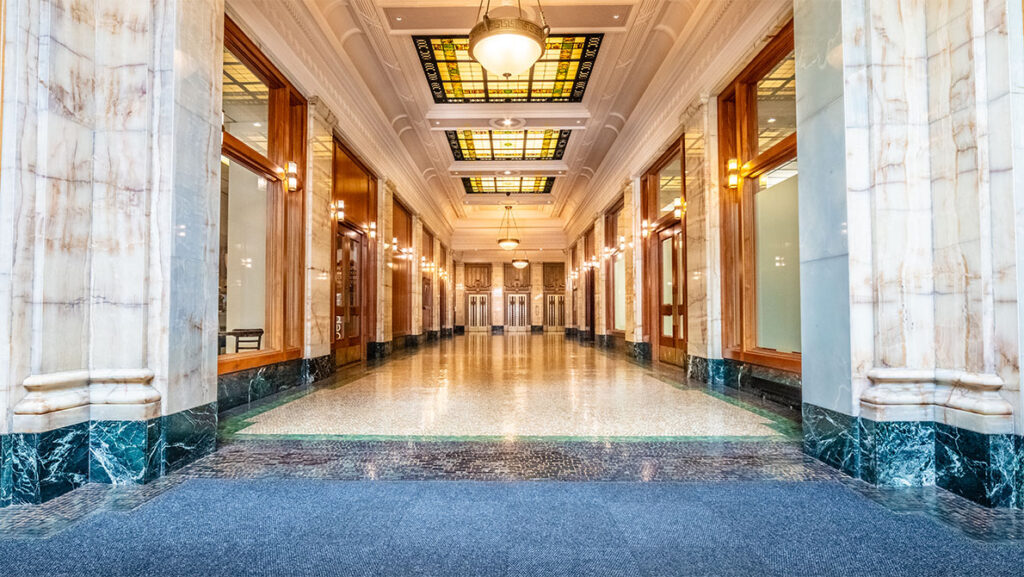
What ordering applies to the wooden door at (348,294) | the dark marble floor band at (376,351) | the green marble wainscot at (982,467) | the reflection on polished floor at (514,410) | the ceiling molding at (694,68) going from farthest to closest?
the dark marble floor band at (376,351) < the wooden door at (348,294) < the ceiling molding at (694,68) < the reflection on polished floor at (514,410) < the green marble wainscot at (982,467)

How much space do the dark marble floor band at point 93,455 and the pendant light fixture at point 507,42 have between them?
13.2 feet

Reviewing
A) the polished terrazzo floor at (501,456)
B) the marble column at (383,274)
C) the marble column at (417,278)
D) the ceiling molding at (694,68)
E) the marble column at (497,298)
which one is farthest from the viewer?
the marble column at (497,298)

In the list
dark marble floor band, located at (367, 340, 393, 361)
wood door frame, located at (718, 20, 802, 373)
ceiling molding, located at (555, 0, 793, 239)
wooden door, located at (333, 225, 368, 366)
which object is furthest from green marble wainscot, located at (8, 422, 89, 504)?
dark marble floor band, located at (367, 340, 393, 361)

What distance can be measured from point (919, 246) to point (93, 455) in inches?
168

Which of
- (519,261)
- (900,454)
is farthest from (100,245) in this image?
(519,261)

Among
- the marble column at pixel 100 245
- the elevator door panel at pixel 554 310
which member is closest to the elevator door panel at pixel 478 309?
the elevator door panel at pixel 554 310

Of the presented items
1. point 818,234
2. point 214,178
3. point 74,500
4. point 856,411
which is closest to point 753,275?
point 818,234

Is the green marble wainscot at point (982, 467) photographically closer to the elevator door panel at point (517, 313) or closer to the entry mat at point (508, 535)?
the entry mat at point (508, 535)

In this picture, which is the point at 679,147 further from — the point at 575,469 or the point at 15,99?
the point at 15,99

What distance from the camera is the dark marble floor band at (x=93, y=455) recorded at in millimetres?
2355

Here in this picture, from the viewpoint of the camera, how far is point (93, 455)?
2.63m

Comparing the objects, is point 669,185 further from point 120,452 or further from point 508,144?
point 120,452

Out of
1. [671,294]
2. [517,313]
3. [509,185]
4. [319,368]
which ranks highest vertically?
[509,185]

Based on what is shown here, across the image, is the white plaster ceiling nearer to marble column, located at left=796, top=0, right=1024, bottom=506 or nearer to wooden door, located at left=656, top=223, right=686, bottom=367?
wooden door, located at left=656, top=223, right=686, bottom=367
